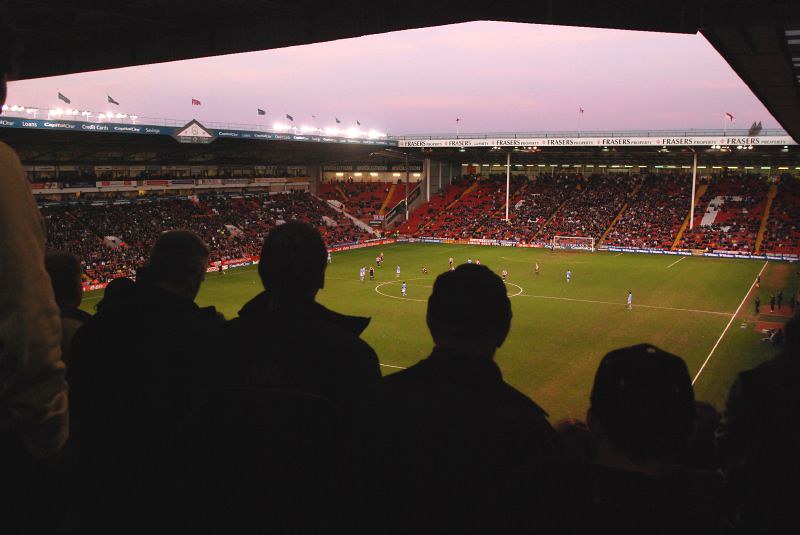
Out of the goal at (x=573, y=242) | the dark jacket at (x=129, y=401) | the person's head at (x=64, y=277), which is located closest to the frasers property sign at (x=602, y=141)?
the goal at (x=573, y=242)

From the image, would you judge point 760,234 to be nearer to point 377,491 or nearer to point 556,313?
point 556,313

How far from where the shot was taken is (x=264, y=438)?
260 centimetres

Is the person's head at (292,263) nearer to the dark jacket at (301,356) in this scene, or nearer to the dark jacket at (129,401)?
the dark jacket at (301,356)

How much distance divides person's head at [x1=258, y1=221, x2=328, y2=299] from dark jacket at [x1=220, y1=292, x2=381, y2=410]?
0.44 ft

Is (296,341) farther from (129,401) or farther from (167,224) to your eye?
(167,224)

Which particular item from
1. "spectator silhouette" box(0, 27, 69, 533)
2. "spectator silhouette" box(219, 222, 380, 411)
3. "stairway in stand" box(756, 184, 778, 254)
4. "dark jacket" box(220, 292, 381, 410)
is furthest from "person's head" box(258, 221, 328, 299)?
"stairway in stand" box(756, 184, 778, 254)

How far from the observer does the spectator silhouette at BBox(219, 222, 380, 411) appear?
269 centimetres

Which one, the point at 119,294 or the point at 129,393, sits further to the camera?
the point at 119,294

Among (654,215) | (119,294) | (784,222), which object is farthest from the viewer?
(654,215)

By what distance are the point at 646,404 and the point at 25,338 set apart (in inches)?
79.8

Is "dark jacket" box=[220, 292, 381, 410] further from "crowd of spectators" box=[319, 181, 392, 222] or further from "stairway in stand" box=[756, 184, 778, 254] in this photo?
"crowd of spectators" box=[319, 181, 392, 222]

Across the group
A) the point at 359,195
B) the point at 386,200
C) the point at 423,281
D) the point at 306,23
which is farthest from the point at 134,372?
Answer: the point at 359,195

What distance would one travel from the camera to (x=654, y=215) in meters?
71.1

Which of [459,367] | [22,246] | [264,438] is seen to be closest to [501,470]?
[459,367]
